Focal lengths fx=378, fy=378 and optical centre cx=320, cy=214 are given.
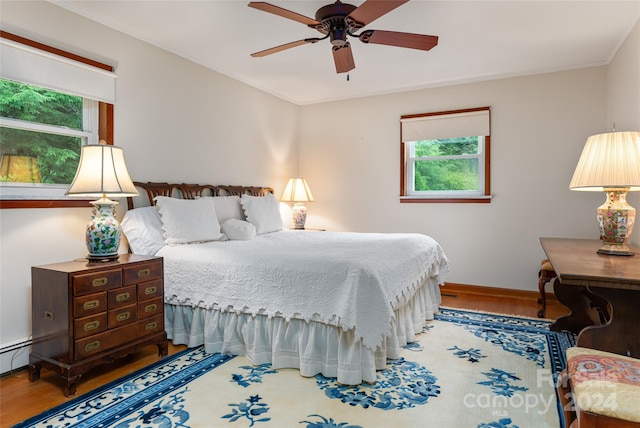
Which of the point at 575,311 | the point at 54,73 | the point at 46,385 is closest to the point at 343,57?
the point at 54,73

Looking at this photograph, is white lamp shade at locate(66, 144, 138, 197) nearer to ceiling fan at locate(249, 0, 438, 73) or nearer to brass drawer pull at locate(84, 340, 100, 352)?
brass drawer pull at locate(84, 340, 100, 352)

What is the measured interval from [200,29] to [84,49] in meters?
0.87

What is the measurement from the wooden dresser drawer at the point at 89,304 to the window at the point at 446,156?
3.52 metres

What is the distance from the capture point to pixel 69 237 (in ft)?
8.98

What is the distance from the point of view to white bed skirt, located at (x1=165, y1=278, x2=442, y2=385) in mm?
2201

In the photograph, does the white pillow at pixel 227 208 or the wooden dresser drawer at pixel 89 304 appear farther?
the white pillow at pixel 227 208

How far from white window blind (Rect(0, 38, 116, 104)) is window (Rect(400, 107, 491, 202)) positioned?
10.8ft

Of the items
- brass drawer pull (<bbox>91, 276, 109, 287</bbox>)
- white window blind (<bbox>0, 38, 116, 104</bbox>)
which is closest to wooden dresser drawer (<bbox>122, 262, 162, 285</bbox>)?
brass drawer pull (<bbox>91, 276, 109, 287</bbox>)

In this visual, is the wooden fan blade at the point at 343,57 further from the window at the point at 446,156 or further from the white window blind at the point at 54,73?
the window at the point at 446,156

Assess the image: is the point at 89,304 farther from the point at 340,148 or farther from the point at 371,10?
the point at 340,148

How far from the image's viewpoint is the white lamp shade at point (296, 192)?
16.3 ft

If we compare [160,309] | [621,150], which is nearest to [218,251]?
[160,309]

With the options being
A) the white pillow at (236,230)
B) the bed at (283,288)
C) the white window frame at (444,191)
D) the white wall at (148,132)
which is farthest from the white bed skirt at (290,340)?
the white window frame at (444,191)

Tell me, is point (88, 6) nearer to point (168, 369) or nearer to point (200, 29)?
point (200, 29)
